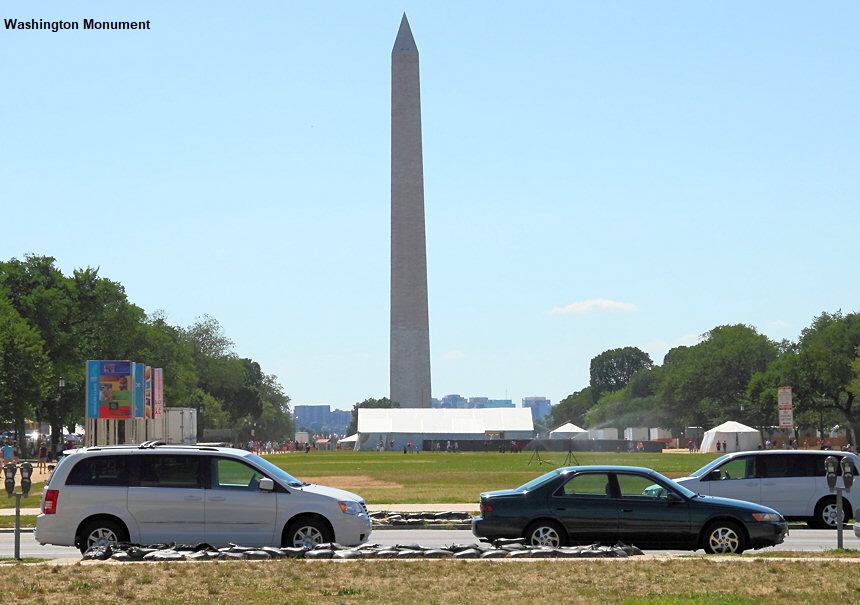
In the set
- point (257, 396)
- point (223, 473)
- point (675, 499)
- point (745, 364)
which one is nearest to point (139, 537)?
point (223, 473)

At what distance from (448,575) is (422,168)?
357ft

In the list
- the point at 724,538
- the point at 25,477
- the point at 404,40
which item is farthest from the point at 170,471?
the point at 404,40

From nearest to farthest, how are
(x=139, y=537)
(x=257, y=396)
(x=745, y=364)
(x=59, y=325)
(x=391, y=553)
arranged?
(x=391, y=553)
(x=139, y=537)
(x=59, y=325)
(x=745, y=364)
(x=257, y=396)

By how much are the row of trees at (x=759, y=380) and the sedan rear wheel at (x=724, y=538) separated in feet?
274

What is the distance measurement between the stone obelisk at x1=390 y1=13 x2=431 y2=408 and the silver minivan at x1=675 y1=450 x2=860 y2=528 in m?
98.0

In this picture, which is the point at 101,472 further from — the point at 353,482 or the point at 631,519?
the point at 353,482

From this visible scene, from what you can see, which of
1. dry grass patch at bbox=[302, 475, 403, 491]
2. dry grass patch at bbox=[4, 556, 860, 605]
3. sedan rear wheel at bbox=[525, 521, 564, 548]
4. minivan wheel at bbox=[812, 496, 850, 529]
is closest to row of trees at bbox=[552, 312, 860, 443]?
dry grass patch at bbox=[302, 475, 403, 491]

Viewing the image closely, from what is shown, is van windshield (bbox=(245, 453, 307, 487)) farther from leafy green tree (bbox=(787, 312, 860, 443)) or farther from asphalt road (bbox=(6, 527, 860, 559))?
leafy green tree (bbox=(787, 312, 860, 443))

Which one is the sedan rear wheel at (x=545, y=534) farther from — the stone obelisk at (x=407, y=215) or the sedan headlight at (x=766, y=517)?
the stone obelisk at (x=407, y=215)

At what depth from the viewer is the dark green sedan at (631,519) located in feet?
62.3

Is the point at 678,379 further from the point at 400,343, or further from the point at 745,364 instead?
the point at 400,343

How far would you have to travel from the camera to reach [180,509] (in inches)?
740

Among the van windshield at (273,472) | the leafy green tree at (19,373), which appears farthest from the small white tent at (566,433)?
the van windshield at (273,472)

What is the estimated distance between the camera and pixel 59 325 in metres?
91.4
